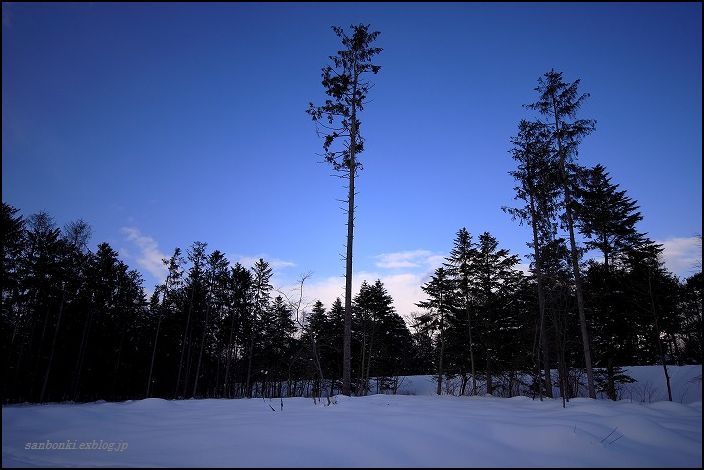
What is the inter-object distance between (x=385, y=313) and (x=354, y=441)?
30.7 meters

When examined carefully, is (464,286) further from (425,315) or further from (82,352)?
(82,352)

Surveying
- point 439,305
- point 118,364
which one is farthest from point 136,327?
point 439,305

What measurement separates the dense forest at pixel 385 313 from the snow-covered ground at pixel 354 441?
7.05 metres

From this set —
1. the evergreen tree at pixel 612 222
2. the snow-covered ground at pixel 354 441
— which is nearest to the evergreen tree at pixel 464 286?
the evergreen tree at pixel 612 222

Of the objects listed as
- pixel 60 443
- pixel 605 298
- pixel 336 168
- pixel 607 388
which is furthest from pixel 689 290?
pixel 60 443

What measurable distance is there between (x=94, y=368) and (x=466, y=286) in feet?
113

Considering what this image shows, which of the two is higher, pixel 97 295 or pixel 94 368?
pixel 97 295

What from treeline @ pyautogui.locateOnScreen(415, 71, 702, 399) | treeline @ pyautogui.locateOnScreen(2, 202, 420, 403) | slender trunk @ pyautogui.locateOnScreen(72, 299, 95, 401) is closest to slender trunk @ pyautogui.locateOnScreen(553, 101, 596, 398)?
treeline @ pyautogui.locateOnScreen(415, 71, 702, 399)

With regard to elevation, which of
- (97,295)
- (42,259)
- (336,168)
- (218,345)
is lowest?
(218,345)

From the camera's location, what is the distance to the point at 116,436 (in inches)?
190

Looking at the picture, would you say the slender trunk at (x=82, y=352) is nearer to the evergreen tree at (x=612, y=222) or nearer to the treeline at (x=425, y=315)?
the treeline at (x=425, y=315)


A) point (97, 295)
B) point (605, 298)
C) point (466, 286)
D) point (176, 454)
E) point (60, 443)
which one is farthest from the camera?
point (97, 295)

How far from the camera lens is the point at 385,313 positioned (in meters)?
34.0

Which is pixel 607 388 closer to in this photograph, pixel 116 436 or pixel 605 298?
pixel 605 298
